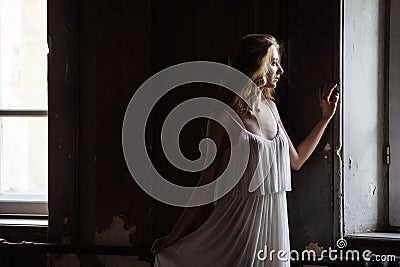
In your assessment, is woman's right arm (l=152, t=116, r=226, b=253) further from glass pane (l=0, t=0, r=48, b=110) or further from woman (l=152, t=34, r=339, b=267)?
glass pane (l=0, t=0, r=48, b=110)

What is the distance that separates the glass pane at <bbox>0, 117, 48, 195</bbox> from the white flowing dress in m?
0.88

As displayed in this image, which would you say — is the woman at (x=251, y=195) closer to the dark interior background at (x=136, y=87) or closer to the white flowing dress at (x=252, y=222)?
the white flowing dress at (x=252, y=222)

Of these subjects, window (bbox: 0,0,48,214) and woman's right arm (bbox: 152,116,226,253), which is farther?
window (bbox: 0,0,48,214)

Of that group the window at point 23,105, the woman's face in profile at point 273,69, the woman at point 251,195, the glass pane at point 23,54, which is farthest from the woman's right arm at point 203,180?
the glass pane at point 23,54

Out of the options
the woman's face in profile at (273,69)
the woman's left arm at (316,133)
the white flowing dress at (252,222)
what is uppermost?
the woman's face in profile at (273,69)

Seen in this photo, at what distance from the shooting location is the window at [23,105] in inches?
115

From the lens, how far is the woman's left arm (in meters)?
2.42

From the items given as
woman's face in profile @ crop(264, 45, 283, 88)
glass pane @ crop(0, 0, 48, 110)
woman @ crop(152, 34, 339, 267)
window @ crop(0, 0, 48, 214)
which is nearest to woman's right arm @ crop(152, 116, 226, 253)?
woman @ crop(152, 34, 339, 267)

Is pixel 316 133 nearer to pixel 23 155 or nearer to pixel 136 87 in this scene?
pixel 136 87

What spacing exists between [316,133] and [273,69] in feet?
0.96

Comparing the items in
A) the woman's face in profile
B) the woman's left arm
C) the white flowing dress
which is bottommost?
the white flowing dress

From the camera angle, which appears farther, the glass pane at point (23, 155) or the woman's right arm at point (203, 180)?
the glass pane at point (23, 155)

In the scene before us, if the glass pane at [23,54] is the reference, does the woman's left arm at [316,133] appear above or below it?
below

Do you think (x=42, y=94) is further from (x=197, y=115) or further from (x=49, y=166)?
(x=197, y=115)
